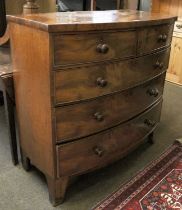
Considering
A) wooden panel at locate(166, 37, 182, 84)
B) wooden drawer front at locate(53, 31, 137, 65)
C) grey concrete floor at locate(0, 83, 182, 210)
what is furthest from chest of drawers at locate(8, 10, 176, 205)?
wooden panel at locate(166, 37, 182, 84)

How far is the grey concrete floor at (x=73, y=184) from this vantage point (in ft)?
4.53

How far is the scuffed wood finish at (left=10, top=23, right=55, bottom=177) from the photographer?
108cm

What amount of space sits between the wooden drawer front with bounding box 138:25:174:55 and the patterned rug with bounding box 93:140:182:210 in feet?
2.54

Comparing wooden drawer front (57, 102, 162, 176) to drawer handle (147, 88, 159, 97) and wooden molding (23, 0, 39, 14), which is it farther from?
wooden molding (23, 0, 39, 14)

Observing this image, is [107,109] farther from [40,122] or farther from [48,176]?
[48,176]

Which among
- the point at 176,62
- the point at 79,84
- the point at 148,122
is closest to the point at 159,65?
the point at 148,122

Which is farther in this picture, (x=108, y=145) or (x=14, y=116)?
(x=14, y=116)

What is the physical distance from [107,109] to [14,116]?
600 millimetres

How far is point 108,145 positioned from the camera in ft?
4.60

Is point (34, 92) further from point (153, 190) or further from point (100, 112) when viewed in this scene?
point (153, 190)

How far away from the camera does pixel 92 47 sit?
1104mm

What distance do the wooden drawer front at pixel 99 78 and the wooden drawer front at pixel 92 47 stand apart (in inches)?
1.8

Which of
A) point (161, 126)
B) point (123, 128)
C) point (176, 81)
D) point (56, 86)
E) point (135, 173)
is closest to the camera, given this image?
point (56, 86)

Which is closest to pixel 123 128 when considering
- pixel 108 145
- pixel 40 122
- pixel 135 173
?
pixel 108 145
